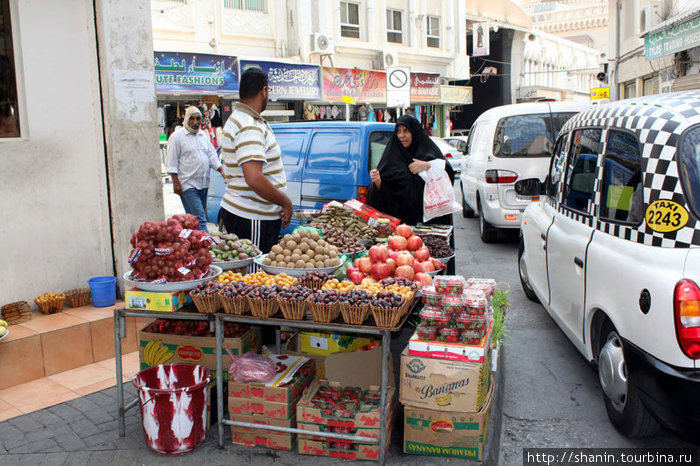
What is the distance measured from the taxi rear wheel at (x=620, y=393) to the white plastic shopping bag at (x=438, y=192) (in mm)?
2339

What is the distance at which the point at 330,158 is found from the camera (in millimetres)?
7855

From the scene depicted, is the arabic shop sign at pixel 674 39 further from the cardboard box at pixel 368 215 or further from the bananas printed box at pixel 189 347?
the bananas printed box at pixel 189 347

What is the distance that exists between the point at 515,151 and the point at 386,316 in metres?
6.55

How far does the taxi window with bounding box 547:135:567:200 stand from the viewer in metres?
5.17

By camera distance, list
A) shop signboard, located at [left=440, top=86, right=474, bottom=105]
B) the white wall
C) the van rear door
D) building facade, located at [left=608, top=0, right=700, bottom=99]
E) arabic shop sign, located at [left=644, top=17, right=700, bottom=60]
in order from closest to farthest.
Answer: the white wall, the van rear door, arabic shop sign, located at [left=644, top=17, right=700, bottom=60], building facade, located at [left=608, top=0, right=700, bottom=99], shop signboard, located at [left=440, top=86, right=474, bottom=105]

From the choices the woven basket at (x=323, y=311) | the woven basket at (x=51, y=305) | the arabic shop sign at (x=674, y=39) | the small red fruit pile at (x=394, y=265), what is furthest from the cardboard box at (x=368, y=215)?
the arabic shop sign at (x=674, y=39)

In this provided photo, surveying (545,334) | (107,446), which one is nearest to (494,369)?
(545,334)

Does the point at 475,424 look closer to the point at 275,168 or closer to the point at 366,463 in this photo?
the point at 366,463

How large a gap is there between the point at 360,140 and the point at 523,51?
33.6 meters

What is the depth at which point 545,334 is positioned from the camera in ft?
19.5

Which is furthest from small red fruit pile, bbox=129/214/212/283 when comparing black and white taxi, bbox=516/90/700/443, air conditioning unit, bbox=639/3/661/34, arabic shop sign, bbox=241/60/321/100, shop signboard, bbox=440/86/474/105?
shop signboard, bbox=440/86/474/105

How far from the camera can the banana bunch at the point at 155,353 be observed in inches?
158

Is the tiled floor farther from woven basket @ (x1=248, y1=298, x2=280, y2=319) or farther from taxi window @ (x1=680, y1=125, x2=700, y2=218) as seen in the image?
taxi window @ (x1=680, y1=125, x2=700, y2=218)

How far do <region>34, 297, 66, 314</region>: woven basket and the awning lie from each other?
99.8ft
